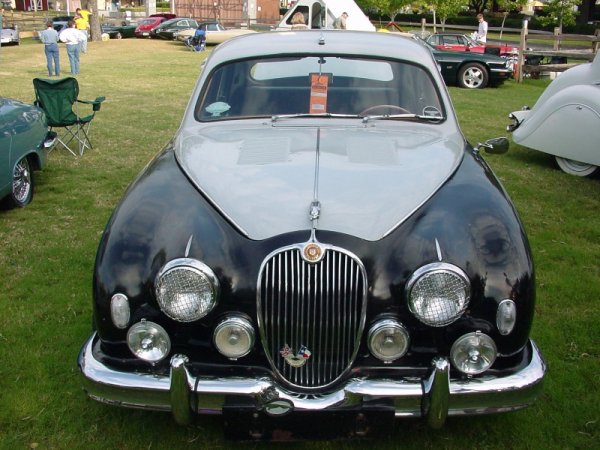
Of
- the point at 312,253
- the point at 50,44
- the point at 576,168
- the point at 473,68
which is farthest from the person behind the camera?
the point at 50,44

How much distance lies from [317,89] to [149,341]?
216 cm

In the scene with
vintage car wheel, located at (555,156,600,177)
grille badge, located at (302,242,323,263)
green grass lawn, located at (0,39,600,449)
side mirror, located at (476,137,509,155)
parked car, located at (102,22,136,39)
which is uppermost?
side mirror, located at (476,137,509,155)

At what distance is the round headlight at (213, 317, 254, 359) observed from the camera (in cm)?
267

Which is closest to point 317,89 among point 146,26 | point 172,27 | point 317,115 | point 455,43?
point 317,115

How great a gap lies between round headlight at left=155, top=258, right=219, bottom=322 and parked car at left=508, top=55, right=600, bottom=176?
6.24 metres

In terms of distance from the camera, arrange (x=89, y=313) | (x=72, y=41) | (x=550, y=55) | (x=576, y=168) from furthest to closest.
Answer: (x=550, y=55) < (x=72, y=41) < (x=576, y=168) < (x=89, y=313)

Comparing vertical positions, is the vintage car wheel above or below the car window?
below

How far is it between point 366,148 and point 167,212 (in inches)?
48.6

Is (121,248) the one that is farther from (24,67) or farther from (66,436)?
(24,67)

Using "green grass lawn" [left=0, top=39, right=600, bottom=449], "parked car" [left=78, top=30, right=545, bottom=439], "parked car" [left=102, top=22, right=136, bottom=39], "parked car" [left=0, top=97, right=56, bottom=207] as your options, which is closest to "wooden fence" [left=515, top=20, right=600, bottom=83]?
"green grass lawn" [left=0, top=39, right=600, bottom=449]

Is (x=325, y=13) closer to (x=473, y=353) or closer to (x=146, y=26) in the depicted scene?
(x=473, y=353)

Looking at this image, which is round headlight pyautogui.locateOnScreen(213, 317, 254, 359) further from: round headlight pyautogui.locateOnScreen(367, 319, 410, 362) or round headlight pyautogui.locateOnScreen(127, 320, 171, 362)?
round headlight pyautogui.locateOnScreen(367, 319, 410, 362)

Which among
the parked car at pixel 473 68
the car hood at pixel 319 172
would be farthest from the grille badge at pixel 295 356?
the parked car at pixel 473 68

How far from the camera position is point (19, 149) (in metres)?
6.25
